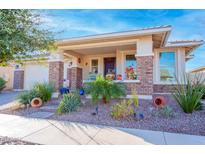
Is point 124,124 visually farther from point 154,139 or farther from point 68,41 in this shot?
point 68,41

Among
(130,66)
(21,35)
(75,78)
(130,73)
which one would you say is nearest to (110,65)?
(130,66)

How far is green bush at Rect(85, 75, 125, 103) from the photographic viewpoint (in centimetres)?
747

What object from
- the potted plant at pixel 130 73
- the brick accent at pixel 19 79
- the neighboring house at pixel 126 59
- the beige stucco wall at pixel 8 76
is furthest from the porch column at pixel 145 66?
the beige stucco wall at pixel 8 76

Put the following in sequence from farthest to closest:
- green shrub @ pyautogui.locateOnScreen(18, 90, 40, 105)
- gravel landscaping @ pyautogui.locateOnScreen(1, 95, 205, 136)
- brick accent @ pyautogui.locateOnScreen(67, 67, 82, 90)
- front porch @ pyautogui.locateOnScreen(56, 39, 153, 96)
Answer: brick accent @ pyautogui.locateOnScreen(67, 67, 82, 90)
front porch @ pyautogui.locateOnScreen(56, 39, 153, 96)
green shrub @ pyautogui.locateOnScreen(18, 90, 40, 105)
gravel landscaping @ pyautogui.locateOnScreen(1, 95, 205, 136)

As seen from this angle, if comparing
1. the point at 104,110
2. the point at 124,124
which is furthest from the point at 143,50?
the point at 124,124

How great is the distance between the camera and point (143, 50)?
8.62m

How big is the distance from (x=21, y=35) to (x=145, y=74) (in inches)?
238

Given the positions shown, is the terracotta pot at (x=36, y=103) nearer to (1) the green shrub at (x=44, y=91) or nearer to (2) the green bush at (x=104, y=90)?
(1) the green shrub at (x=44, y=91)

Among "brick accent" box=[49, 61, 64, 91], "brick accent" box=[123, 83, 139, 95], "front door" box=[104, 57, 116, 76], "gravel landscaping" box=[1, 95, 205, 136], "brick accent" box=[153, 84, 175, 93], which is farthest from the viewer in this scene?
"front door" box=[104, 57, 116, 76]

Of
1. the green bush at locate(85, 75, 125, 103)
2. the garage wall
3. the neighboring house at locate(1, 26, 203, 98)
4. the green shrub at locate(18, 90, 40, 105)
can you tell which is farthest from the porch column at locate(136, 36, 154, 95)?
the garage wall

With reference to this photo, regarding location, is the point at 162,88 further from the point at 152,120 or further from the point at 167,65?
the point at 152,120

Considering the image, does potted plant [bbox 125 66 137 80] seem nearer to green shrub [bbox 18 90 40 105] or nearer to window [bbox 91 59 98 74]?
window [bbox 91 59 98 74]

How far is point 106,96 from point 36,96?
135 inches
